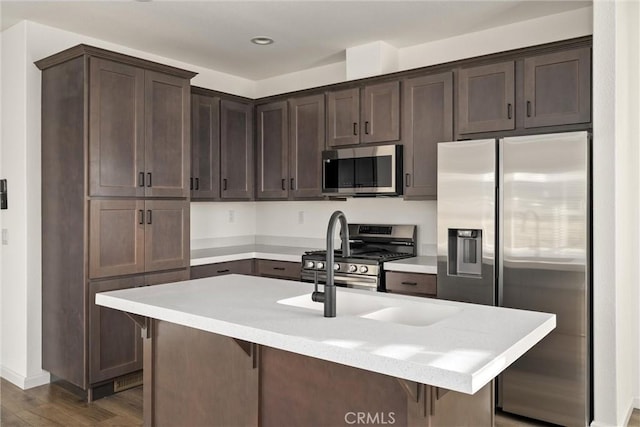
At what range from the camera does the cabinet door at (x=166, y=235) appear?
12.0 ft

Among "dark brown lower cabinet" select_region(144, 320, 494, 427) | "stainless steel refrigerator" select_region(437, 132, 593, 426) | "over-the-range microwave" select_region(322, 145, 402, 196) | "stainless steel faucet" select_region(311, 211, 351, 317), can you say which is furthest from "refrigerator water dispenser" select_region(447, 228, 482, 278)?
"stainless steel faucet" select_region(311, 211, 351, 317)

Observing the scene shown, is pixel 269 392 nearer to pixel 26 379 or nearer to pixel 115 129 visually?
pixel 115 129

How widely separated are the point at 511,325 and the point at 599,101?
1.78 m

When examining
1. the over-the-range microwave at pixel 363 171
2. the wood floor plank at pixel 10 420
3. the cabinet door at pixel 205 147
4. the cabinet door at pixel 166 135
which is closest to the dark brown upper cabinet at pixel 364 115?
the over-the-range microwave at pixel 363 171

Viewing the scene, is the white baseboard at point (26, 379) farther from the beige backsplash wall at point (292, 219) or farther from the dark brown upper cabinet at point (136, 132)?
the beige backsplash wall at point (292, 219)

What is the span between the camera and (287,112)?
4621mm

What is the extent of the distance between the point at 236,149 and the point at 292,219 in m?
0.93

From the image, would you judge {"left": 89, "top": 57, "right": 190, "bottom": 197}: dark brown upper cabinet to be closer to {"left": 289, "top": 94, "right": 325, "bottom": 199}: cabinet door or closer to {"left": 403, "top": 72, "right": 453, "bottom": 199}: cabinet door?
{"left": 289, "top": 94, "right": 325, "bottom": 199}: cabinet door

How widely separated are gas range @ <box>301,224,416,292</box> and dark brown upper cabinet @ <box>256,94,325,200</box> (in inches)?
22.3

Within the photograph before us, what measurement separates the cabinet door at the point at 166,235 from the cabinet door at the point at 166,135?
97 millimetres

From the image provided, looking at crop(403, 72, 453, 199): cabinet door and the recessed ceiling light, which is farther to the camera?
the recessed ceiling light

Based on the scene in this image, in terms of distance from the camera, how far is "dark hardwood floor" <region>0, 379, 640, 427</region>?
305 centimetres
